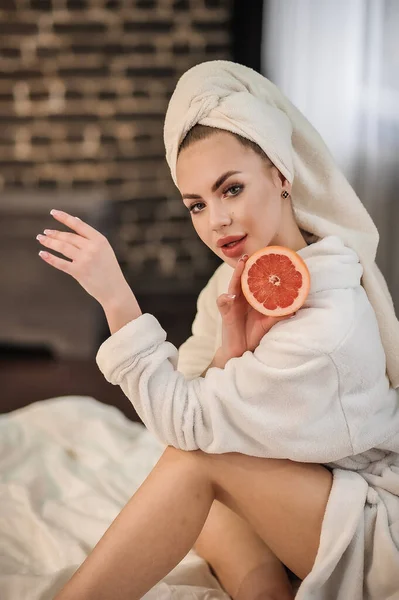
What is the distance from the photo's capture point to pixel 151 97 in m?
4.07

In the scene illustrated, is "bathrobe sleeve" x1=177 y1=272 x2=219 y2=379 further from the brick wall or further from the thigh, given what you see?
the brick wall

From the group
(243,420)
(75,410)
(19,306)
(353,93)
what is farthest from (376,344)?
(19,306)

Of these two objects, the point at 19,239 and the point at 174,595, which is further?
the point at 19,239

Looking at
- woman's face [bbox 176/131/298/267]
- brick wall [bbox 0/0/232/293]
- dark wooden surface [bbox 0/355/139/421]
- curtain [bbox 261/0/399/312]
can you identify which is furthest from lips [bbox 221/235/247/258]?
brick wall [bbox 0/0/232/293]

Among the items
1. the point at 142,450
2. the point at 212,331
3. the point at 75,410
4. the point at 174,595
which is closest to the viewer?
the point at 174,595

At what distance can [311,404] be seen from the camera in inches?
37.5

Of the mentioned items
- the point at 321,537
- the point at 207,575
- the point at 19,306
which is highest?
the point at 321,537

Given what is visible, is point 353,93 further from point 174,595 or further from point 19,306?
point 174,595

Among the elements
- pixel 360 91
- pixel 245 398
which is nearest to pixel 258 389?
pixel 245 398

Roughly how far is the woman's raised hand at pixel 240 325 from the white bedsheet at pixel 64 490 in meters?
0.41

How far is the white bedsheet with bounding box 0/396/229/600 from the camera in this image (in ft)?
3.78

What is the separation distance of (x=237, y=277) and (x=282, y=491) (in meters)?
0.32

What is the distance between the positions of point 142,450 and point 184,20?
307cm

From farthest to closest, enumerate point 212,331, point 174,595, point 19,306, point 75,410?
point 19,306 < point 75,410 < point 212,331 < point 174,595
